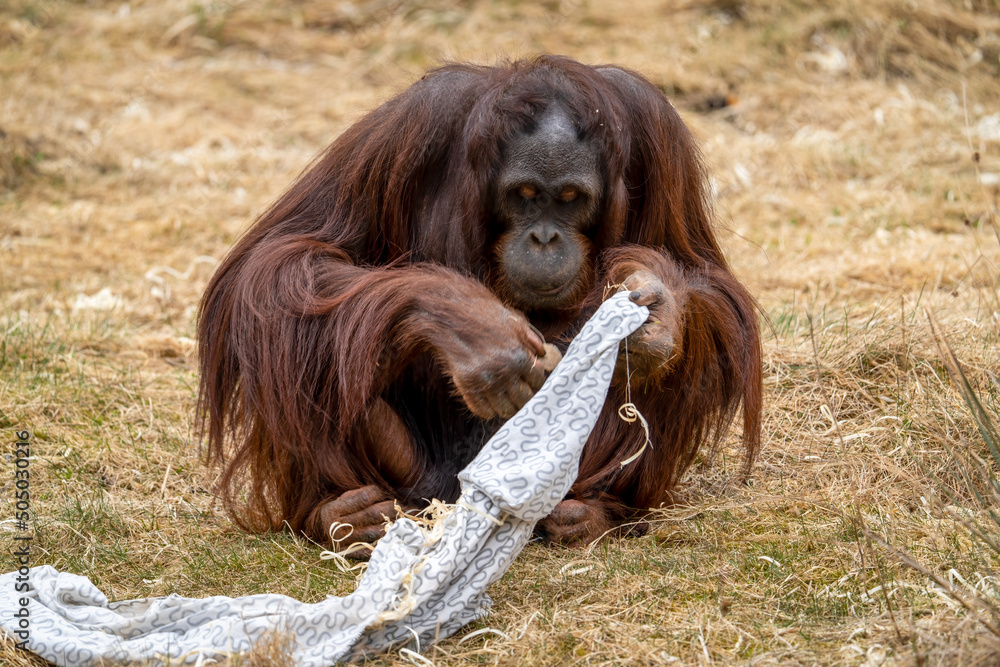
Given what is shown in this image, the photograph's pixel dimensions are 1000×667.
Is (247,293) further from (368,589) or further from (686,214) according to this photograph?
(686,214)

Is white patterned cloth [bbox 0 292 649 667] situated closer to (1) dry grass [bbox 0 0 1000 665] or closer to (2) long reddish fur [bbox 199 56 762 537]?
(1) dry grass [bbox 0 0 1000 665]

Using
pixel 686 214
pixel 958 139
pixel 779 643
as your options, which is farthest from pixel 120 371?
pixel 958 139

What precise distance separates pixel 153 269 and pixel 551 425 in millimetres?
4009

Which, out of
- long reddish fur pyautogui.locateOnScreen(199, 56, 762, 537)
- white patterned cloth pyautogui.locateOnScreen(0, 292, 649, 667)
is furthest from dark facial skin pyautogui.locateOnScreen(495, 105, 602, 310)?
white patterned cloth pyautogui.locateOnScreen(0, 292, 649, 667)

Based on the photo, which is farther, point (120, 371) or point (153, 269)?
point (153, 269)

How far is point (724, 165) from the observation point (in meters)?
7.17

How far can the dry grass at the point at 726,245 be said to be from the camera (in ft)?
7.93

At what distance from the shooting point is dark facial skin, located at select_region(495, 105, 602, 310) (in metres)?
2.92

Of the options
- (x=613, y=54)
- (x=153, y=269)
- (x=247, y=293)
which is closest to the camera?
(x=247, y=293)

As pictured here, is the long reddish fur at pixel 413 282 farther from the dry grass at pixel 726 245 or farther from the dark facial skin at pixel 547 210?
the dry grass at pixel 726 245

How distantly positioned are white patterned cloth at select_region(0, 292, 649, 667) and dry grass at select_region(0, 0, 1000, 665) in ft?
0.32

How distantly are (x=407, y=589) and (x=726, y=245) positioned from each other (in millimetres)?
3204

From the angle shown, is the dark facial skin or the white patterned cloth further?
the dark facial skin

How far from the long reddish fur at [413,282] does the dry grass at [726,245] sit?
0.79 feet
